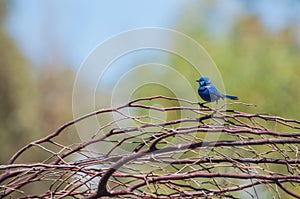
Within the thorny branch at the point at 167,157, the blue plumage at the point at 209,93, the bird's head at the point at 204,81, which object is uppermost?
the bird's head at the point at 204,81

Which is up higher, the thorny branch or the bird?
the bird

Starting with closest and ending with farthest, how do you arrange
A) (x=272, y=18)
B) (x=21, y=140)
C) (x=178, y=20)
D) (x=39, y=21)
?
(x=178, y=20)
(x=272, y=18)
(x=21, y=140)
(x=39, y=21)

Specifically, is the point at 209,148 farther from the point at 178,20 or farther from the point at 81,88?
the point at 178,20

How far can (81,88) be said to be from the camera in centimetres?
92

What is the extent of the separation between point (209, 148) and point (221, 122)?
0.15 feet

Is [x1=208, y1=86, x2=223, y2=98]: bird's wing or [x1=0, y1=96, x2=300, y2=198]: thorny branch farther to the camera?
[x1=208, y1=86, x2=223, y2=98]: bird's wing

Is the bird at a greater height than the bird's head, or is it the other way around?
the bird's head

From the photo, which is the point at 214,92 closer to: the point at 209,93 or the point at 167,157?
the point at 209,93

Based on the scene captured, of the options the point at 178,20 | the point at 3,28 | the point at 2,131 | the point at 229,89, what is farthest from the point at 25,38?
the point at 229,89

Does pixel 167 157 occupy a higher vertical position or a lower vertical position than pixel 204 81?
lower

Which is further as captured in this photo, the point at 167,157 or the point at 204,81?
the point at 204,81

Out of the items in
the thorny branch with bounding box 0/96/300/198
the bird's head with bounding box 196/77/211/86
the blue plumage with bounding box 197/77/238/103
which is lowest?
the thorny branch with bounding box 0/96/300/198

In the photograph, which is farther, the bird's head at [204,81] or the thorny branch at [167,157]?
the bird's head at [204,81]

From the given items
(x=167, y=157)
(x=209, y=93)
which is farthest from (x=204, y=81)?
(x=167, y=157)
